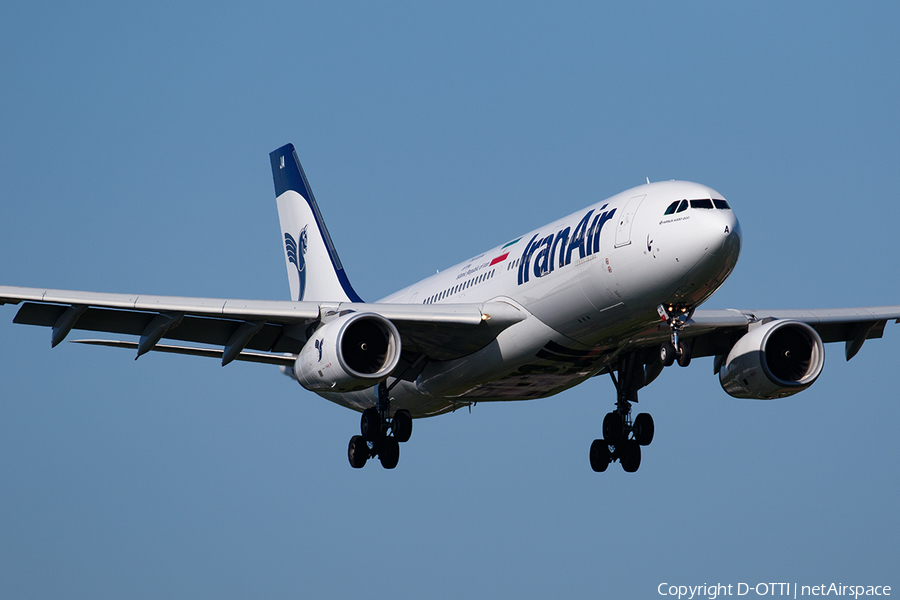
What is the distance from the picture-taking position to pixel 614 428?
2912cm

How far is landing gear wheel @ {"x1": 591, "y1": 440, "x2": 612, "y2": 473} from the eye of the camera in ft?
96.0

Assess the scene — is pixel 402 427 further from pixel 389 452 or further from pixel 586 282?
pixel 586 282

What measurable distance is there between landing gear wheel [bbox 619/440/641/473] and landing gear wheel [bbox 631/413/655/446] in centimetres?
15

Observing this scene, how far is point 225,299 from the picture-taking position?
24703 mm

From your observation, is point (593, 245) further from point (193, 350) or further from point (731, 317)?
point (193, 350)

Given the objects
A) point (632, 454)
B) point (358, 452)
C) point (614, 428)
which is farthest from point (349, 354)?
point (632, 454)

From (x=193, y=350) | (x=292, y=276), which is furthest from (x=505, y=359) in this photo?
(x=292, y=276)

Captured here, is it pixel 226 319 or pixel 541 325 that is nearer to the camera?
pixel 541 325

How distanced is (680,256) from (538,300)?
3.82 metres

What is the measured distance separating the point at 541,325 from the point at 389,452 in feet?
20.6

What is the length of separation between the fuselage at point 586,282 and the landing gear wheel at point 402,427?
0.66 meters

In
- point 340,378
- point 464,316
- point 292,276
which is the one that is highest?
point 292,276

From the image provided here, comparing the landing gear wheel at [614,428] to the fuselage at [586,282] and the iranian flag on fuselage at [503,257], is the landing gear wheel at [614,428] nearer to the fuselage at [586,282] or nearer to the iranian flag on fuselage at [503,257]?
the fuselage at [586,282]

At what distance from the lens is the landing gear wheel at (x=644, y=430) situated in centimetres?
2877
